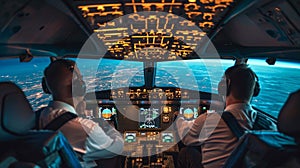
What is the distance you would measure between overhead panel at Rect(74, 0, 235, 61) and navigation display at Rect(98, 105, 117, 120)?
123 cm

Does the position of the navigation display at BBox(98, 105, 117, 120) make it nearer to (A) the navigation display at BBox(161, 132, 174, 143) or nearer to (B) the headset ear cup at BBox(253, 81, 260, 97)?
(A) the navigation display at BBox(161, 132, 174, 143)

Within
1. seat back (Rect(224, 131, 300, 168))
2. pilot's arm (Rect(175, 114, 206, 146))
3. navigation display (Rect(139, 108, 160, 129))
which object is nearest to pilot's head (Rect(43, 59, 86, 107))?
pilot's arm (Rect(175, 114, 206, 146))

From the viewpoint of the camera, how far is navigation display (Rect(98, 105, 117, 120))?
4.96 metres

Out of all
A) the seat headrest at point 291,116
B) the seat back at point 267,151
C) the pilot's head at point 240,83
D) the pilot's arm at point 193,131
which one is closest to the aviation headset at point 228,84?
the pilot's head at point 240,83

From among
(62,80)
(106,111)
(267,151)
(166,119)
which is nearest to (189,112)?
(166,119)

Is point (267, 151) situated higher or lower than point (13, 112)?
lower

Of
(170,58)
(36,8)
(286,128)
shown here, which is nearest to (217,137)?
(286,128)

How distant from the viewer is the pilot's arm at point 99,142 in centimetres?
→ 233

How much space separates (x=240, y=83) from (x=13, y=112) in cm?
170

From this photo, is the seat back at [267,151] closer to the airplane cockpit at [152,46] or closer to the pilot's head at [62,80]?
the airplane cockpit at [152,46]

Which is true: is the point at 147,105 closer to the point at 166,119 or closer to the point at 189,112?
the point at 166,119

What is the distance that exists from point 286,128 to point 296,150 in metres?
0.12

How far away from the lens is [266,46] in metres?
3.17

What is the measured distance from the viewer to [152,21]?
2.73 meters
